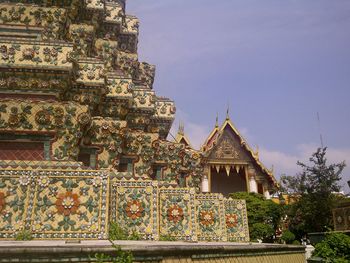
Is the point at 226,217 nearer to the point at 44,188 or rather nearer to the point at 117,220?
the point at 117,220

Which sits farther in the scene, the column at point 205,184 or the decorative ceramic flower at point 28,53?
the column at point 205,184

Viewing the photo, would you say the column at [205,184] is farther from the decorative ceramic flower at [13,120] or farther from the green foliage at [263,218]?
the decorative ceramic flower at [13,120]

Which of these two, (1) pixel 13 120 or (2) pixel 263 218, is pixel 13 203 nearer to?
(1) pixel 13 120

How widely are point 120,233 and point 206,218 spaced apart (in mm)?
3846

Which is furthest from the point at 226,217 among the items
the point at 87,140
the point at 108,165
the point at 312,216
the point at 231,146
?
the point at 231,146

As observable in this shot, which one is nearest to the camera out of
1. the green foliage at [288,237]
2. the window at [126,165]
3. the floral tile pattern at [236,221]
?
the floral tile pattern at [236,221]

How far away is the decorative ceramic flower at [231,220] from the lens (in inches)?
456

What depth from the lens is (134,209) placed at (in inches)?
286

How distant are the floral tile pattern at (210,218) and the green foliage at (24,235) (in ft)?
17.8

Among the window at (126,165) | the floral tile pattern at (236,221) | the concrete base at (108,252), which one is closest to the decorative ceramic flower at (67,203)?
the concrete base at (108,252)

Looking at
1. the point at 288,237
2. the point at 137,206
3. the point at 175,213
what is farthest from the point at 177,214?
the point at 288,237

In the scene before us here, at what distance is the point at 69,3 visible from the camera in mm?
10727

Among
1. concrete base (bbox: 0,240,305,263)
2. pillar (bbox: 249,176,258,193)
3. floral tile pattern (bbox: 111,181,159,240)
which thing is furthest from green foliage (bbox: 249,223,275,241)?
concrete base (bbox: 0,240,305,263)

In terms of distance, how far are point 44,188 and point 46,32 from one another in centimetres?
527
